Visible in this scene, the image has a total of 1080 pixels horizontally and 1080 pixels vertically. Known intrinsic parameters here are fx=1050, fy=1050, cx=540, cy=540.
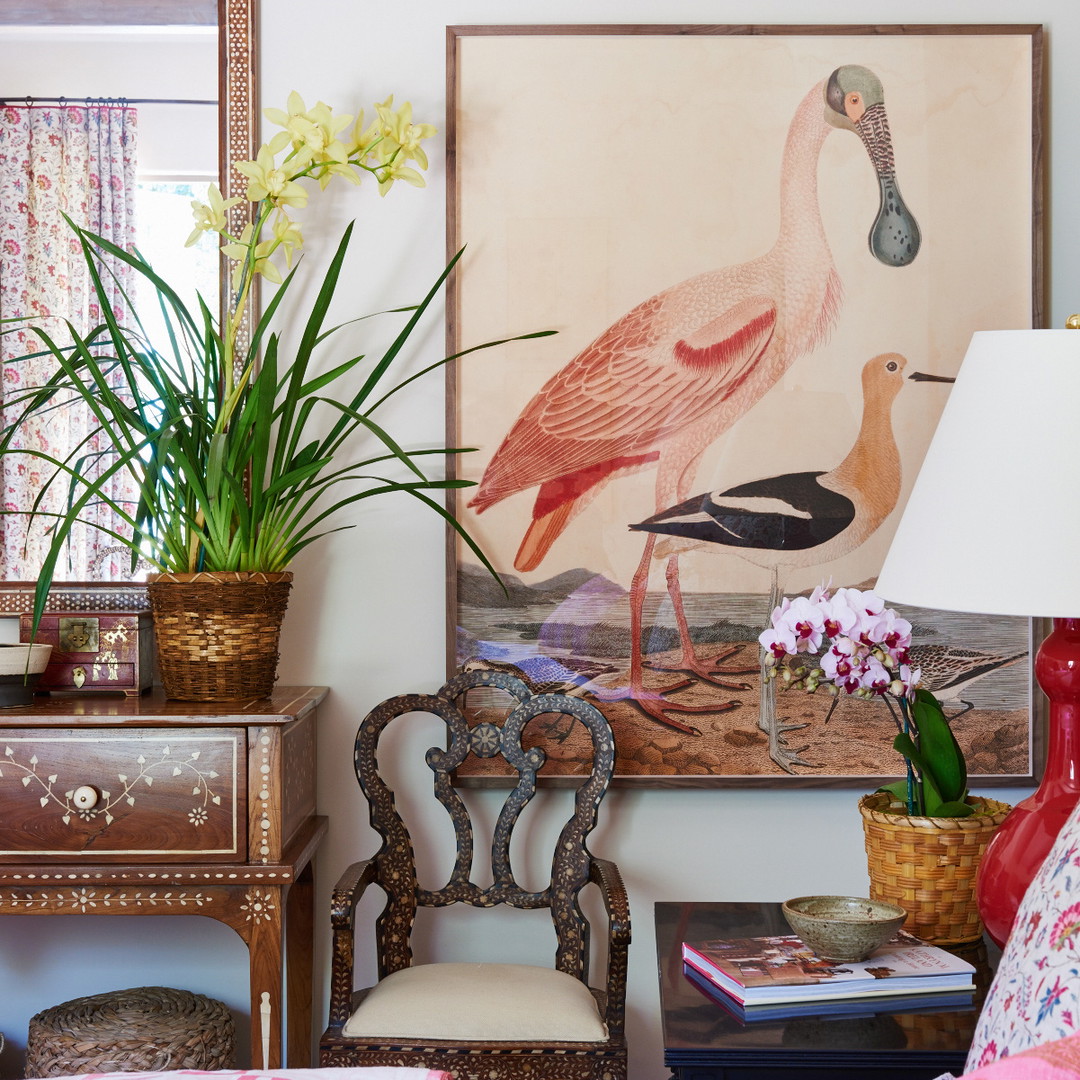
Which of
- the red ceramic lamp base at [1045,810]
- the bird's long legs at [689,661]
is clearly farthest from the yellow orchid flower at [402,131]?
the red ceramic lamp base at [1045,810]

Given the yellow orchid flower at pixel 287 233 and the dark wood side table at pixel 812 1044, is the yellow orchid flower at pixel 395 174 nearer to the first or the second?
the yellow orchid flower at pixel 287 233

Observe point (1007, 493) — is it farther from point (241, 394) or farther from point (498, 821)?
point (241, 394)

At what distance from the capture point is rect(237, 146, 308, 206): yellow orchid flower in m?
1.92

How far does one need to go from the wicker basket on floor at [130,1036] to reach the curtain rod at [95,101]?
5.81 ft

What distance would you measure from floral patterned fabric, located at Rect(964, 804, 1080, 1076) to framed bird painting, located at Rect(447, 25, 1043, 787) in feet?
3.71

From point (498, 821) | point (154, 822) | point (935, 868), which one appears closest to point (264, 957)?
point (154, 822)

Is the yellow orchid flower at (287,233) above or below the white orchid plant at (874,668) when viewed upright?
above

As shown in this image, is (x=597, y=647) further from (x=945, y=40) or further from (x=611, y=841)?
(x=945, y=40)

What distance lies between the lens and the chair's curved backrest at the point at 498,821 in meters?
2.00

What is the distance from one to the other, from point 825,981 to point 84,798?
120 centimetres

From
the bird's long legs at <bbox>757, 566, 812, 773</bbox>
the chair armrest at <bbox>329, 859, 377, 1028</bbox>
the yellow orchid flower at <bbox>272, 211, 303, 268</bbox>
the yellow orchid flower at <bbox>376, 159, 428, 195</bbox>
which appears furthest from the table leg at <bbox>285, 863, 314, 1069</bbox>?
the yellow orchid flower at <bbox>376, 159, 428, 195</bbox>

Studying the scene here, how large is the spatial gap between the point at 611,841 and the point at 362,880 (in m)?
0.55

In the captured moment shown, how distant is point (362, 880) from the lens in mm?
1897

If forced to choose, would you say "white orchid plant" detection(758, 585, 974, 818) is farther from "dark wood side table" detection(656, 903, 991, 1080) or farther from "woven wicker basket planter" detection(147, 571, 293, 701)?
"woven wicker basket planter" detection(147, 571, 293, 701)
